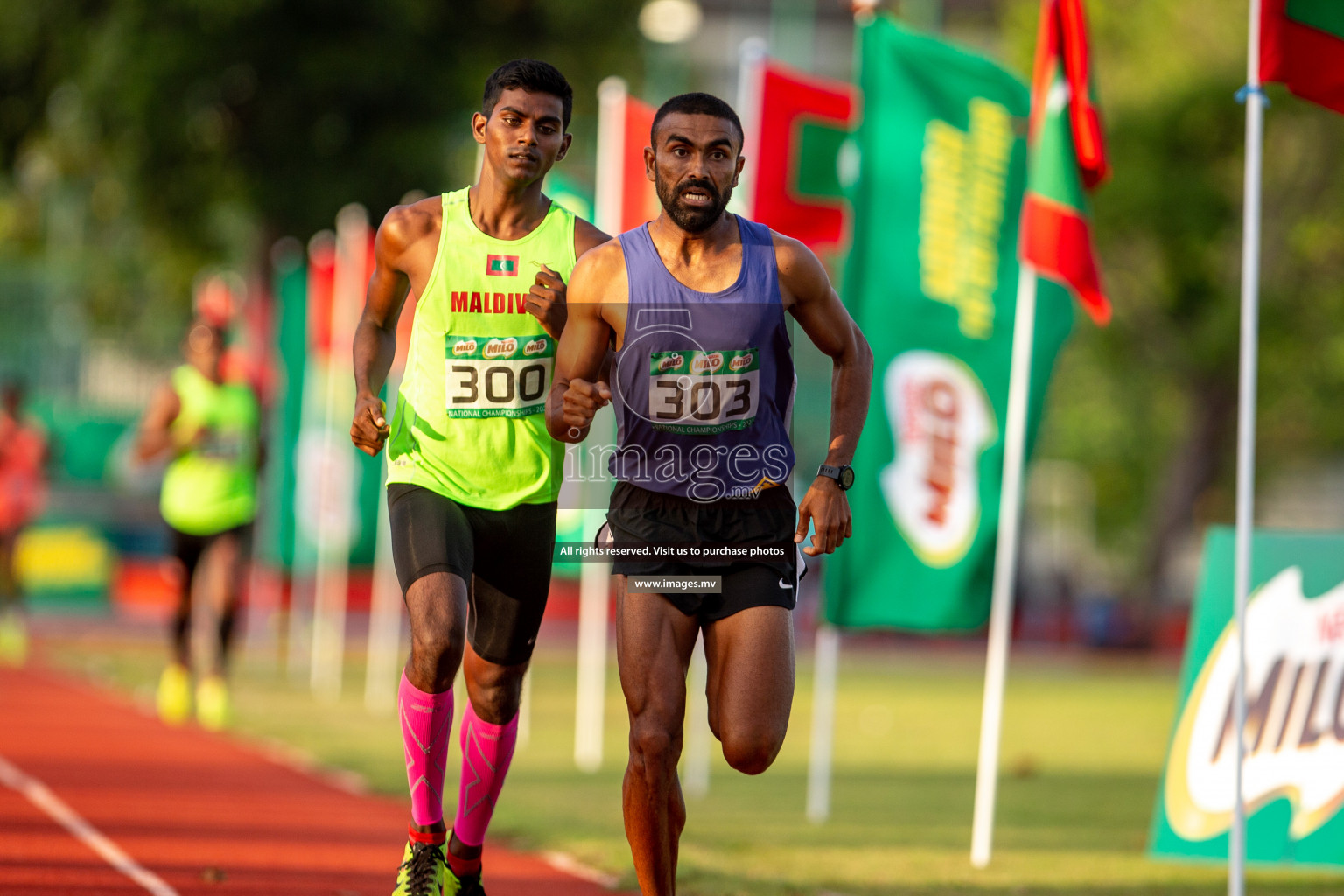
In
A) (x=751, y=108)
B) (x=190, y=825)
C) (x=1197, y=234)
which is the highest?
(x=1197, y=234)

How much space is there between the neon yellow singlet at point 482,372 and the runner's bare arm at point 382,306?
0.12 m

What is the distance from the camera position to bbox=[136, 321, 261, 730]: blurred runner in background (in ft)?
41.0

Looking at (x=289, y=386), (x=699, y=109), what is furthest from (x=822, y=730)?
(x=289, y=386)

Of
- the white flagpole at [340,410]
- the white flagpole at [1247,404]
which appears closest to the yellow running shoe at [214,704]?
the white flagpole at [340,410]

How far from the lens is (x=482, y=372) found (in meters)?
5.46

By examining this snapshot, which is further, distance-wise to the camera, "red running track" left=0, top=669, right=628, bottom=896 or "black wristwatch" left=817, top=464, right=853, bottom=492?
"red running track" left=0, top=669, right=628, bottom=896

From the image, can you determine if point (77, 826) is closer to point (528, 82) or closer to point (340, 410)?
point (528, 82)

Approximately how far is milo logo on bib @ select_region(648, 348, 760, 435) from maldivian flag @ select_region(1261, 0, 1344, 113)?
266cm

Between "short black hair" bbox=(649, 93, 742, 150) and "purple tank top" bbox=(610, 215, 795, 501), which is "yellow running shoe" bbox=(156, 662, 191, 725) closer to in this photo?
"purple tank top" bbox=(610, 215, 795, 501)

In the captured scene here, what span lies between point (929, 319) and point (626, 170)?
3552mm

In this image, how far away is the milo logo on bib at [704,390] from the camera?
495 centimetres

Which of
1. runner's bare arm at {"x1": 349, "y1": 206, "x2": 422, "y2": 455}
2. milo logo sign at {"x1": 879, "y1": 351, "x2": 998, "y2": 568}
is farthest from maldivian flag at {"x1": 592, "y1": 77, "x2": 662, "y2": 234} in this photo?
runner's bare arm at {"x1": 349, "y1": 206, "x2": 422, "y2": 455}

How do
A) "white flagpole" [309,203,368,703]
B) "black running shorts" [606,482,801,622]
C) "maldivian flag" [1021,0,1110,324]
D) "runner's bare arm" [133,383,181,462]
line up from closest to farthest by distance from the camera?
"black running shorts" [606,482,801,622] → "maldivian flag" [1021,0,1110,324] → "runner's bare arm" [133,383,181,462] → "white flagpole" [309,203,368,703]

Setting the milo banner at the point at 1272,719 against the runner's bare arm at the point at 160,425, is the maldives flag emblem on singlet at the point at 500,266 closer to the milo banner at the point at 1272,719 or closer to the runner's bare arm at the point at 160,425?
the milo banner at the point at 1272,719
